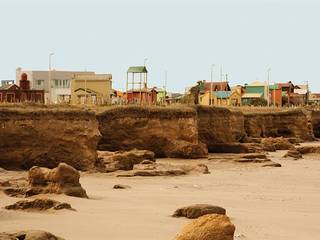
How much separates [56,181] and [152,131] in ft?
58.3

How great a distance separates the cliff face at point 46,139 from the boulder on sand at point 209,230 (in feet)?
51.8

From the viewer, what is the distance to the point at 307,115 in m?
59.1

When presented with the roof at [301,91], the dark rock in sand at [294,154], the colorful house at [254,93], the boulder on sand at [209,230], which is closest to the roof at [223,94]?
the colorful house at [254,93]

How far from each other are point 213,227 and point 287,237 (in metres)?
3.02

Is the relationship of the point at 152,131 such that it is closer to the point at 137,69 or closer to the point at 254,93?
the point at 137,69

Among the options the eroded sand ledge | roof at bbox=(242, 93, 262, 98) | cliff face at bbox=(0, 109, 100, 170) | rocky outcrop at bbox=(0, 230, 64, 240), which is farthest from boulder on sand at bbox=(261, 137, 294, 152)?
roof at bbox=(242, 93, 262, 98)

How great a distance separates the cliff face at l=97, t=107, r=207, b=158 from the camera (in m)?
31.9

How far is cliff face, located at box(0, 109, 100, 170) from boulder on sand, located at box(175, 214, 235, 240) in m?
15.8

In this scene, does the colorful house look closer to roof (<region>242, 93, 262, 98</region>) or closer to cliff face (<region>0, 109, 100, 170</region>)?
roof (<region>242, 93, 262, 98</region>)

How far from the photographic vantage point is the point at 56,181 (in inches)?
600

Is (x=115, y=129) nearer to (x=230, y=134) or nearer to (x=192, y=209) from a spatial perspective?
(x=230, y=134)

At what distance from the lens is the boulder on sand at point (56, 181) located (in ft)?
49.7

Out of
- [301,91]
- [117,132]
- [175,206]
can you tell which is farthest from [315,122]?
[175,206]

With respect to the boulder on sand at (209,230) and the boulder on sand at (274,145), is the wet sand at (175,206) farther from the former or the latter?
the boulder on sand at (274,145)
